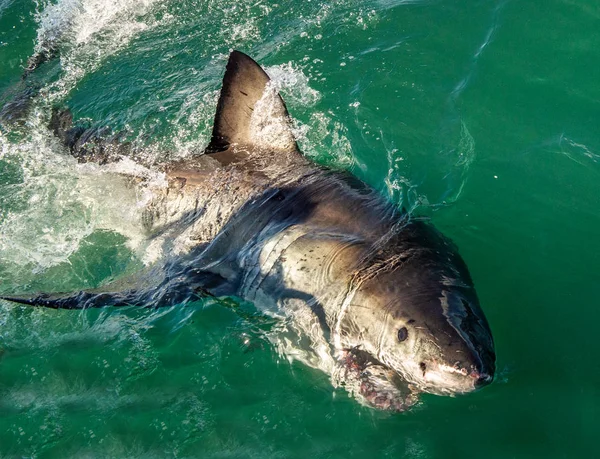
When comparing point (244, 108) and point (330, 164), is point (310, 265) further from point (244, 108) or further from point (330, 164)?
point (244, 108)

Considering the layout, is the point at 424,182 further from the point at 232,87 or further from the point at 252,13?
the point at 252,13

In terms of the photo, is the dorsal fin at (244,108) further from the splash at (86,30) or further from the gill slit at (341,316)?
the splash at (86,30)

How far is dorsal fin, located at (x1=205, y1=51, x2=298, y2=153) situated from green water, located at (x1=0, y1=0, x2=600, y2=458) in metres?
0.45

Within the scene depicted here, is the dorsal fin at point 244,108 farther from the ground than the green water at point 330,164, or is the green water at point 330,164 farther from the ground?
the dorsal fin at point 244,108

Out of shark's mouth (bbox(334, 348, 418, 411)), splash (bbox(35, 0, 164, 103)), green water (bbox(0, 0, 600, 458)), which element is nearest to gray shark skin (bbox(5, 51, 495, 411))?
shark's mouth (bbox(334, 348, 418, 411))

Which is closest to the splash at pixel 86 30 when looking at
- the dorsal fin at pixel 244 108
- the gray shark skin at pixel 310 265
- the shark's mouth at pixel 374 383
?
the dorsal fin at pixel 244 108

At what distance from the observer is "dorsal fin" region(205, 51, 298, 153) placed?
4.86 m

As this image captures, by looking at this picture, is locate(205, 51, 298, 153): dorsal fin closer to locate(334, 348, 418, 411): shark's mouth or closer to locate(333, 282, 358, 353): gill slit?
locate(333, 282, 358, 353): gill slit

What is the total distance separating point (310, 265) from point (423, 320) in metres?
0.85

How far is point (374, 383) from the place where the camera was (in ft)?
11.5

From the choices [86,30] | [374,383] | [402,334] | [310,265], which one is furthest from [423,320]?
[86,30]

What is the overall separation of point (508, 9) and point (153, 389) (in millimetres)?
5076

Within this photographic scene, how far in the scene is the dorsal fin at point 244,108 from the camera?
486cm

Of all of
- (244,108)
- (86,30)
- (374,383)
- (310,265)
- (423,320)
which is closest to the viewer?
(423,320)
